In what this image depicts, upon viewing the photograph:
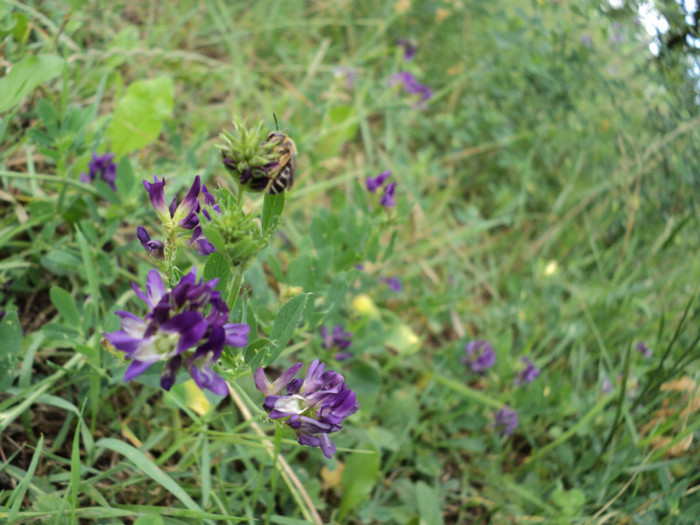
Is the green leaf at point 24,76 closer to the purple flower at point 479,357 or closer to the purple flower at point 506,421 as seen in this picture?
the purple flower at point 479,357

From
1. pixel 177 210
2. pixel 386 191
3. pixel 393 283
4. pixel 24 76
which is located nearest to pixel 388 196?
pixel 386 191

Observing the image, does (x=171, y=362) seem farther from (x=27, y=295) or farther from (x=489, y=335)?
(x=489, y=335)

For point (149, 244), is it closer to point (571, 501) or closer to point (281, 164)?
point (281, 164)

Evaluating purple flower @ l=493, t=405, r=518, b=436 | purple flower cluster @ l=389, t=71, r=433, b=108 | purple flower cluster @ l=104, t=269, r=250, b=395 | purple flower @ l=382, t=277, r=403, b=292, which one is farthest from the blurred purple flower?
purple flower cluster @ l=104, t=269, r=250, b=395

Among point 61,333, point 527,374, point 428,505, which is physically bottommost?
point 428,505

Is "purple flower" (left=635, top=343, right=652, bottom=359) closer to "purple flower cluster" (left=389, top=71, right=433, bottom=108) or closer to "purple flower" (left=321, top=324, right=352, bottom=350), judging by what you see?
"purple flower" (left=321, top=324, right=352, bottom=350)
